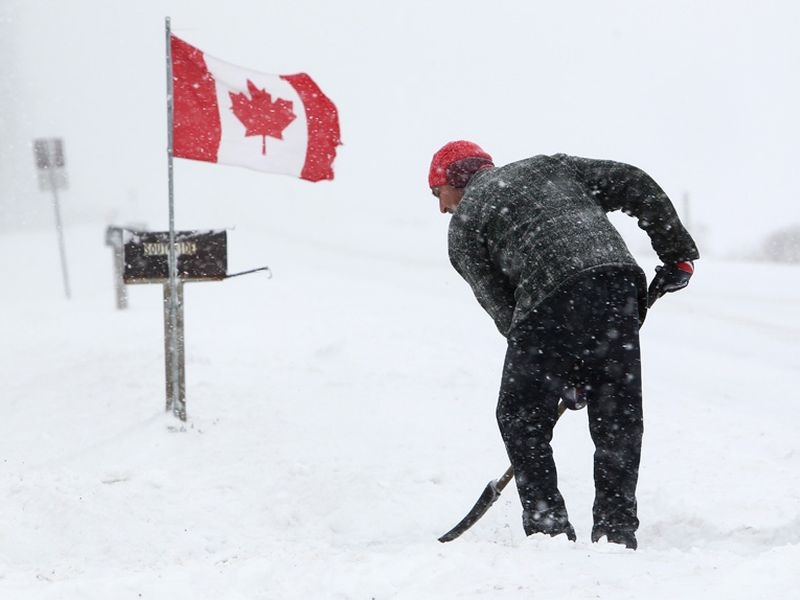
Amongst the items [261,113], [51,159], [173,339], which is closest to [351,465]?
[173,339]

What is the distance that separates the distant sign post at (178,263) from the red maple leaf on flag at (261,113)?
76 cm

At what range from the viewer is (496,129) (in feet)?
275

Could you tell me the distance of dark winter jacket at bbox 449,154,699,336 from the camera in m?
2.97

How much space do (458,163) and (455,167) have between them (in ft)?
0.07

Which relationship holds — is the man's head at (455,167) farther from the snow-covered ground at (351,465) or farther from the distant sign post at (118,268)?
the distant sign post at (118,268)

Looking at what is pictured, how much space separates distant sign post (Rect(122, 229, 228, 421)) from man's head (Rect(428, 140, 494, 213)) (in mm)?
2638

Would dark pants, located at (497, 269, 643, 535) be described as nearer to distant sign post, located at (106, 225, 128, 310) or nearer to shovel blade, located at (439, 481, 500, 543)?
shovel blade, located at (439, 481, 500, 543)

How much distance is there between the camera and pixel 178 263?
19.2ft

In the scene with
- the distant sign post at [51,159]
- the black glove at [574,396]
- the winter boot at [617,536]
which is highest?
the black glove at [574,396]

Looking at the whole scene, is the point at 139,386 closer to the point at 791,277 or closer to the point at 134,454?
the point at 134,454

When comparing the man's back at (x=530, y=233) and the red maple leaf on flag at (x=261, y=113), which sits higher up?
the man's back at (x=530, y=233)

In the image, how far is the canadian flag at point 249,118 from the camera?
18.1ft

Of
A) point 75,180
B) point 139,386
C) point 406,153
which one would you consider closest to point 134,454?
point 139,386

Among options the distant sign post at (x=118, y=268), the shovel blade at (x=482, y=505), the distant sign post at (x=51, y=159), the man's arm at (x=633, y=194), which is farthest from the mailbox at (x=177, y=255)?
the distant sign post at (x=51, y=159)
